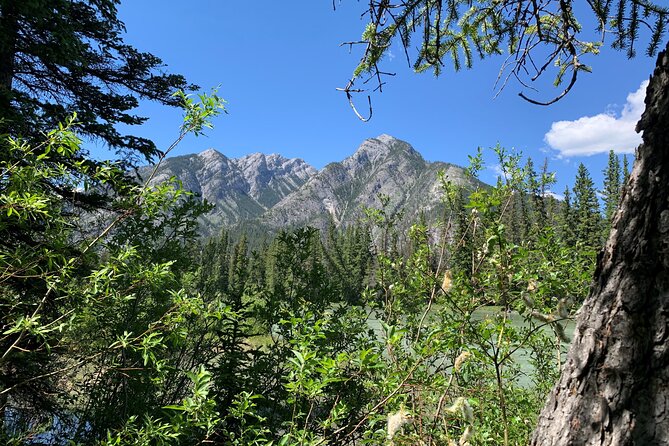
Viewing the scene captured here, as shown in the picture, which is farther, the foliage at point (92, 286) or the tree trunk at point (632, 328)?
the foliage at point (92, 286)

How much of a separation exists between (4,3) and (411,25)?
4523 millimetres

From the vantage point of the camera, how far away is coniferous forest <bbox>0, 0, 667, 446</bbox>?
6.62ft

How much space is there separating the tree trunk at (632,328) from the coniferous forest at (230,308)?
120 mm

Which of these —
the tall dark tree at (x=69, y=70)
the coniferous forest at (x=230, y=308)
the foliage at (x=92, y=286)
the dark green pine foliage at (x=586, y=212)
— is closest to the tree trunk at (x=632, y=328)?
the coniferous forest at (x=230, y=308)

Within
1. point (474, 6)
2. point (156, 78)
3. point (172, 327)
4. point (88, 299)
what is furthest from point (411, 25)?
point (156, 78)

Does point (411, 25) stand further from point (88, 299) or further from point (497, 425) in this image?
point (497, 425)

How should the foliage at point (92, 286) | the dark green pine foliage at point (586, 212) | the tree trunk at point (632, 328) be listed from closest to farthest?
the tree trunk at point (632, 328) < the foliage at point (92, 286) < the dark green pine foliage at point (586, 212)

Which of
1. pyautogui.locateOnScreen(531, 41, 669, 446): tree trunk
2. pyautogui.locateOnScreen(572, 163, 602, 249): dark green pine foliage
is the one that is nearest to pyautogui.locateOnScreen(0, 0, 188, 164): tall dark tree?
pyautogui.locateOnScreen(531, 41, 669, 446): tree trunk

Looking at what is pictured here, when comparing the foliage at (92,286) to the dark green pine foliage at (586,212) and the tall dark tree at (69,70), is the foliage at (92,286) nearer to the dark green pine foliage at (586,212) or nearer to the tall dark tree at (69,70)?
the tall dark tree at (69,70)

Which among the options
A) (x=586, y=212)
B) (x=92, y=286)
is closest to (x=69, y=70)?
(x=92, y=286)

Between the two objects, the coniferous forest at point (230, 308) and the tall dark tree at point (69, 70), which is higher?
the tall dark tree at point (69, 70)

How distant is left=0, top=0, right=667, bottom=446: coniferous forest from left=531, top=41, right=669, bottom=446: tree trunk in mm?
120

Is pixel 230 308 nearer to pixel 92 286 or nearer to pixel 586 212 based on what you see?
pixel 92 286

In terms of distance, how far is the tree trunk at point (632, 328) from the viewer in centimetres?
104
